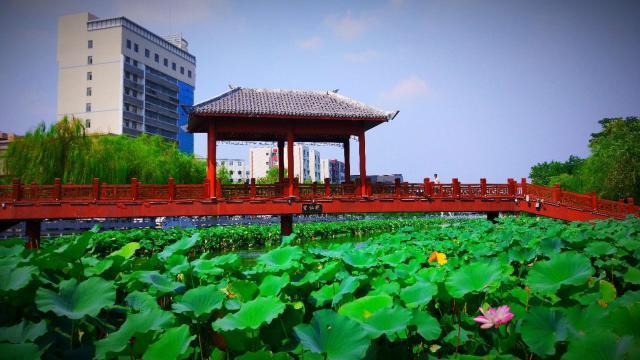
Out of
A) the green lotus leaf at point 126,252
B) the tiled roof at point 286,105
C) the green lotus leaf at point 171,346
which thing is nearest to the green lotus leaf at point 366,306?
the green lotus leaf at point 171,346

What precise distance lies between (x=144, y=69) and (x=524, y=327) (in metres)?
53.4

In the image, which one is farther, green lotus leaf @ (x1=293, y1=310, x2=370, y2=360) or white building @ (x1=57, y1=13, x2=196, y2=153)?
white building @ (x1=57, y1=13, x2=196, y2=153)

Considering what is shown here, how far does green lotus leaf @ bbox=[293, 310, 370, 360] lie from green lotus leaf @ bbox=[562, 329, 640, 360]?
0.53 meters

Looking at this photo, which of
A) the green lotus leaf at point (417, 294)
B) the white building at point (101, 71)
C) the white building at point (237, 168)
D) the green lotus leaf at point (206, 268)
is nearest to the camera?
the green lotus leaf at point (417, 294)

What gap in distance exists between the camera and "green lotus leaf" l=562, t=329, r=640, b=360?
1.00 m

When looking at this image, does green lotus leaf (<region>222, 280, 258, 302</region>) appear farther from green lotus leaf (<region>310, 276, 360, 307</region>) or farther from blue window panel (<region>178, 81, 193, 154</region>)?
blue window panel (<region>178, 81, 193, 154</region>)

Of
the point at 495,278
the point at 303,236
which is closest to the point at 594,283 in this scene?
the point at 495,278

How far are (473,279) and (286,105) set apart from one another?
1388 centimetres

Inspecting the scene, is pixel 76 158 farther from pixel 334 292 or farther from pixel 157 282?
pixel 334 292

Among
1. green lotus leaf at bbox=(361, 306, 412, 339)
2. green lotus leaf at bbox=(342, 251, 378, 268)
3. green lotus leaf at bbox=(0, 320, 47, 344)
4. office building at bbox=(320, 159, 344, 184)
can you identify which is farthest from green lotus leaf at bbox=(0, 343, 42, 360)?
office building at bbox=(320, 159, 344, 184)

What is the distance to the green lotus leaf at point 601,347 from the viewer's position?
3.29 ft

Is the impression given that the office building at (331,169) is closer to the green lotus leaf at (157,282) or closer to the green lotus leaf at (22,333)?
the green lotus leaf at (157,282)

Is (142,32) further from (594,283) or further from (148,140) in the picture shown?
(594,283)

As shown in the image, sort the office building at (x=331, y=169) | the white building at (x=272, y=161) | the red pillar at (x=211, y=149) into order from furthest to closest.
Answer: the office building at (x=331, y=169) → the white building at (x=272, y=161) → the red pillar at (x=211, y=149)
